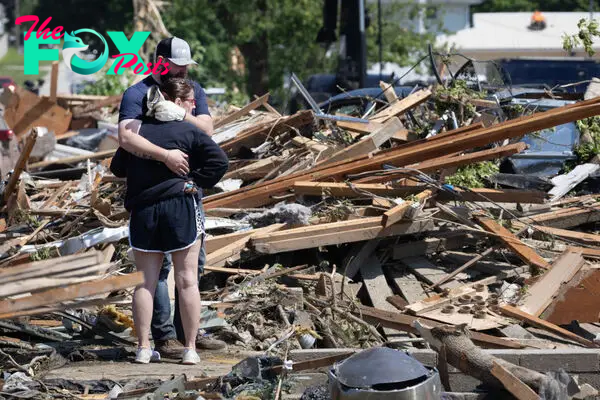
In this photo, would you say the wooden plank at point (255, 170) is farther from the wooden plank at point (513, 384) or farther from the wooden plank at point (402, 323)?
the wooden plank at point (513, 384)

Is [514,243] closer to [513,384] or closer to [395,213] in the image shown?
[395,213]

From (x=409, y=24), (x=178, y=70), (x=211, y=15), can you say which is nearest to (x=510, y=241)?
(x=178, y=70)

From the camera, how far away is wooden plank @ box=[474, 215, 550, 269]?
7816 millimetres

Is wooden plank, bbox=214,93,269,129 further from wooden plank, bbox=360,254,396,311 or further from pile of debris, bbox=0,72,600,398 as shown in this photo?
wooden plank, bbox=360,254,396,311

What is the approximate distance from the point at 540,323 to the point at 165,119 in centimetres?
271

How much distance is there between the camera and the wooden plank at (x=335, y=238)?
Result: 7.85 meters

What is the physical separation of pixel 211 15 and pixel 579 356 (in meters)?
30.8

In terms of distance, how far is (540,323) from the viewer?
22.5ft

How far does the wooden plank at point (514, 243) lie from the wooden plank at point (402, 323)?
4.09 feet

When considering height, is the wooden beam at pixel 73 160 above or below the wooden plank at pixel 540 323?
below

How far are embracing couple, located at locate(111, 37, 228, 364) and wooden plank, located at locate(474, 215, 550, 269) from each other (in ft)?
8.94

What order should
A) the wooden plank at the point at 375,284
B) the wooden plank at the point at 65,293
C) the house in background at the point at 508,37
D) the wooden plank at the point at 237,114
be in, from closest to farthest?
the wooden plank at the point at 65,293, the wooden plank at the point at 375,284, the wooden plank at the point at 237,114, the house in background at the point at 508,37

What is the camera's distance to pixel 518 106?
1059 cm
